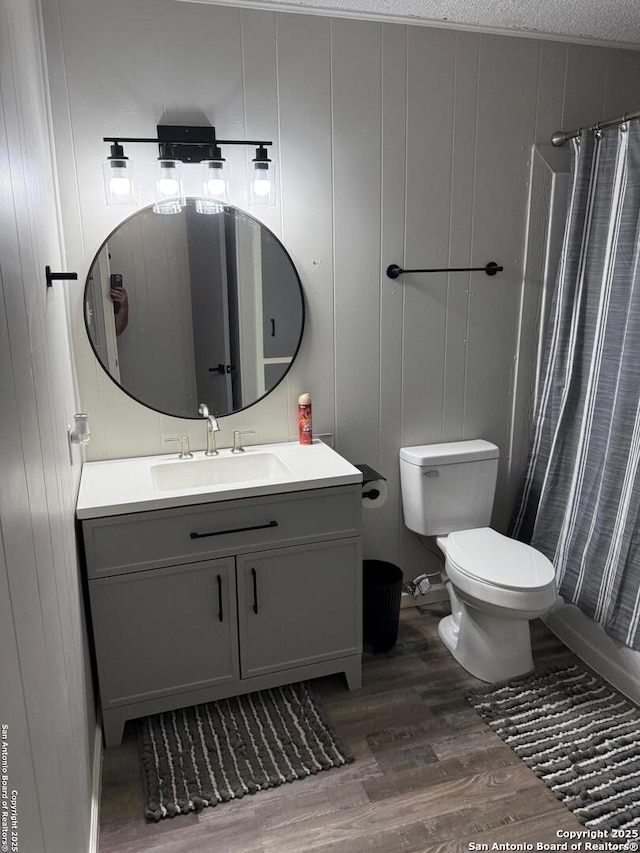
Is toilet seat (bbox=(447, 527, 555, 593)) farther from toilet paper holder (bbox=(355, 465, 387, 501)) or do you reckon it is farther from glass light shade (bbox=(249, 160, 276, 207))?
glass light shade (bbox=(249, 160, 276, 207))

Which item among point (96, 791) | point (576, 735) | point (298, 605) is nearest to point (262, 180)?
point (298, 605)

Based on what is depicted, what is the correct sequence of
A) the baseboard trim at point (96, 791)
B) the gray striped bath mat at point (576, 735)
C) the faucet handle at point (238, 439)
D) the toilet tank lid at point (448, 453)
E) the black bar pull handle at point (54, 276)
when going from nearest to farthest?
1. the black bar pull handle at point (54, 276)
2. the baseboard trim at point (96, 791)
3. the gray striped bath mat at point (576, 735)
4. the faucet handle at point (238, 439)
5. the toilet tank lid at point (448, 453)

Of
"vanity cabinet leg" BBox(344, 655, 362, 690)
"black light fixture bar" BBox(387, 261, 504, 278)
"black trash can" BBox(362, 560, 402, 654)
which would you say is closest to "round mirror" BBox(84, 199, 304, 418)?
"black light fixture bar" BBox(387, 261, 504, 278)

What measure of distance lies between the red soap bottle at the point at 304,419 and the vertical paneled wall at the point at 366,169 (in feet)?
0.22

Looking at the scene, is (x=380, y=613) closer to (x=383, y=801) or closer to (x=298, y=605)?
(x=298, y=605)

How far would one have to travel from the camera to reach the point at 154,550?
205 cm

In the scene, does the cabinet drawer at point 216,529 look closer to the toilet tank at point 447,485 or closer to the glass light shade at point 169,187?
the toilet tank at point 447,485

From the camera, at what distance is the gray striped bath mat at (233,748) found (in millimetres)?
1953

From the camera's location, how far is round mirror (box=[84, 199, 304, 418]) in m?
2.30

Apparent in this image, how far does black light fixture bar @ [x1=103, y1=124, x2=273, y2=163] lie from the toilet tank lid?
1.32 m

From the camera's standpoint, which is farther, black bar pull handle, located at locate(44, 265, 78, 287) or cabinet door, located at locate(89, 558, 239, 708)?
cabinet door, located at locate(89, 558, 239, 708)

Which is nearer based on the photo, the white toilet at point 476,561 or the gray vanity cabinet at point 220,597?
the gray vanity cabinet at point 220,597

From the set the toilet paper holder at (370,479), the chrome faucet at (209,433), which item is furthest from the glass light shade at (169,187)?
the toilet paper holder at (370,479)

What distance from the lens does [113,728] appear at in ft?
6.97
